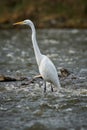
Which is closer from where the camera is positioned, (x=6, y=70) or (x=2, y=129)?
(x=2, y=129)

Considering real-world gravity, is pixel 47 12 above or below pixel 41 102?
below

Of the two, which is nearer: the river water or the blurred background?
the river water

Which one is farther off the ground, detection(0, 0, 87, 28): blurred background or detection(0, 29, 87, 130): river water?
detection(0, 29, 87, 130): river water

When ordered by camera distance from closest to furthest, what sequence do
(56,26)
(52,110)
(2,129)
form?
(2,129) → (52,110) → (56,26)

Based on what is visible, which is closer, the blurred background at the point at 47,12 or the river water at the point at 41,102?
the river water at the point at 41,102

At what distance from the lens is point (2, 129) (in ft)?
39.8

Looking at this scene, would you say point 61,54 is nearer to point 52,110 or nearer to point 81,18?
point 52,110

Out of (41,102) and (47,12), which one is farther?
(47,12)

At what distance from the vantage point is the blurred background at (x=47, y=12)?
2359 inches

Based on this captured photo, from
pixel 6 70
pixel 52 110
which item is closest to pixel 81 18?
pixel 6 70

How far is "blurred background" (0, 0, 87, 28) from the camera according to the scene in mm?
59906

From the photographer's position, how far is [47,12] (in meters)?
63.5

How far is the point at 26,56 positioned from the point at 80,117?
16389 millimetres

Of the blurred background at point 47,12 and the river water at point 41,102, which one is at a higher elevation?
the river water at point 41,102
